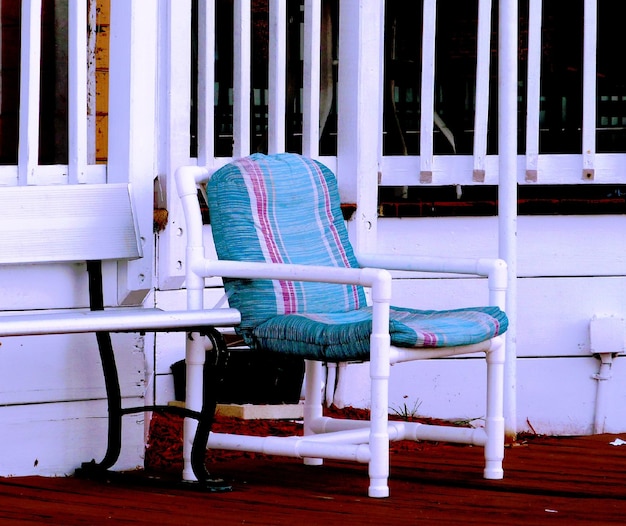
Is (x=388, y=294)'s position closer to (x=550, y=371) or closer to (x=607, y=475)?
(x=607, y=475)

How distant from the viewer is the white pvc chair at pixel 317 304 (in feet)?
10.3

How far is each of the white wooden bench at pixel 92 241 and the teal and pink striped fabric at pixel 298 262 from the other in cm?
14

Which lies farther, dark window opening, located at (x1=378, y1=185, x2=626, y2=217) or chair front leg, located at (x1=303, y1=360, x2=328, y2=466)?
dark window opening, located at (x1=378, y1=185, x2=626, y2=217)

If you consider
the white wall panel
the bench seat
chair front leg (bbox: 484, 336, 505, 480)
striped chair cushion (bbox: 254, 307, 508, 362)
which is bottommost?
the white wall panel

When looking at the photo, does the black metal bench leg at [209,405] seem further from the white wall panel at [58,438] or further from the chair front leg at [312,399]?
the chair front leg at [312,399]

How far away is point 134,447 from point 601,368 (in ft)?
6.27

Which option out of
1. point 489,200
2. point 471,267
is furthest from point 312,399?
point 489,200

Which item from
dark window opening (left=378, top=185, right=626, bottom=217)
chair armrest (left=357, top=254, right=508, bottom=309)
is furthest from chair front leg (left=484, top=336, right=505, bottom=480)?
dark window opening (left=378, top=185, right=626, bottom=217)

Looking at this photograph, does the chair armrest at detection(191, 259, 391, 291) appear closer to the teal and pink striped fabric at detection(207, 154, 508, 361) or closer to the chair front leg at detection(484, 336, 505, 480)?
the teal and pink striped fabric at detection(207, 154, 508, 361)

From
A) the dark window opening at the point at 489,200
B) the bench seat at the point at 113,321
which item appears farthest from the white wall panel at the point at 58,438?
the dark window opening at the point at 489,200

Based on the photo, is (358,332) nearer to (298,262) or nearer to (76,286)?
(298,262)

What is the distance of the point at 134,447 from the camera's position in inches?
143

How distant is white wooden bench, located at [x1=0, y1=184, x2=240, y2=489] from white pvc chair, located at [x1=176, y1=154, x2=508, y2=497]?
128 millimetres

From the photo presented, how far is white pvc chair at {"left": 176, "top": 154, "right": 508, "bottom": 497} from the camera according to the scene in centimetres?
314
